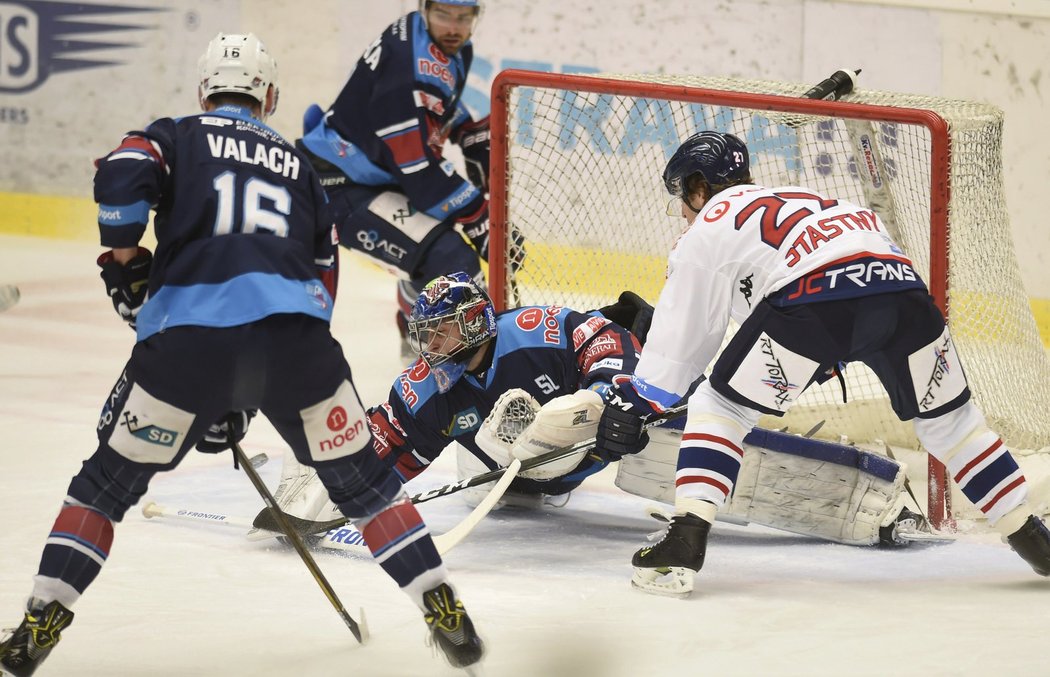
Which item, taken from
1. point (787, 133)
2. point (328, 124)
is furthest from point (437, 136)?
point (787, 133)

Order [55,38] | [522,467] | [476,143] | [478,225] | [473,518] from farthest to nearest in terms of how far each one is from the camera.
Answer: [55,38] < [476,143] < [478,225] < [522,467] < [473,518]

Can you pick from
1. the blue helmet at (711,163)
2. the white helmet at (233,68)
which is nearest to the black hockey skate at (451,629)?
the white helmet at (233,68)

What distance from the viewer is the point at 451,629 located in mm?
2389

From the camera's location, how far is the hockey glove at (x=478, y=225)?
5109 mm

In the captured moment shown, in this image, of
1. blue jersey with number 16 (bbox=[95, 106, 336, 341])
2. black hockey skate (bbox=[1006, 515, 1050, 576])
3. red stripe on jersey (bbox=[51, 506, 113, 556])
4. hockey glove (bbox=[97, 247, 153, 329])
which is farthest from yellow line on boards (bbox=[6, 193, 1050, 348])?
red stripe on jersey (bbox=[51, 506, 113, 556])

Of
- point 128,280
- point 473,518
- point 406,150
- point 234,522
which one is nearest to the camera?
point 128,280

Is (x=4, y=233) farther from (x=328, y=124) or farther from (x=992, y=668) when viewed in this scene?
(x=992, y=668)

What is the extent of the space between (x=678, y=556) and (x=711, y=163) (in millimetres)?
817

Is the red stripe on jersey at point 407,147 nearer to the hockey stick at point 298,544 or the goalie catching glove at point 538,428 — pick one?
the goalie catching glove at point 538,428

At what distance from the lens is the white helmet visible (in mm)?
2498

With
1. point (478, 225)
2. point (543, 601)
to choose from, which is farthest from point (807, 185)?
point (543, 601)

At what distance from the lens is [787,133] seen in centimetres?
446

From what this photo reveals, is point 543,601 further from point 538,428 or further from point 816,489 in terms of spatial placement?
point 816,489

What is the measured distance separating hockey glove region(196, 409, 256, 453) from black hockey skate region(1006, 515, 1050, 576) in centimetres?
155
